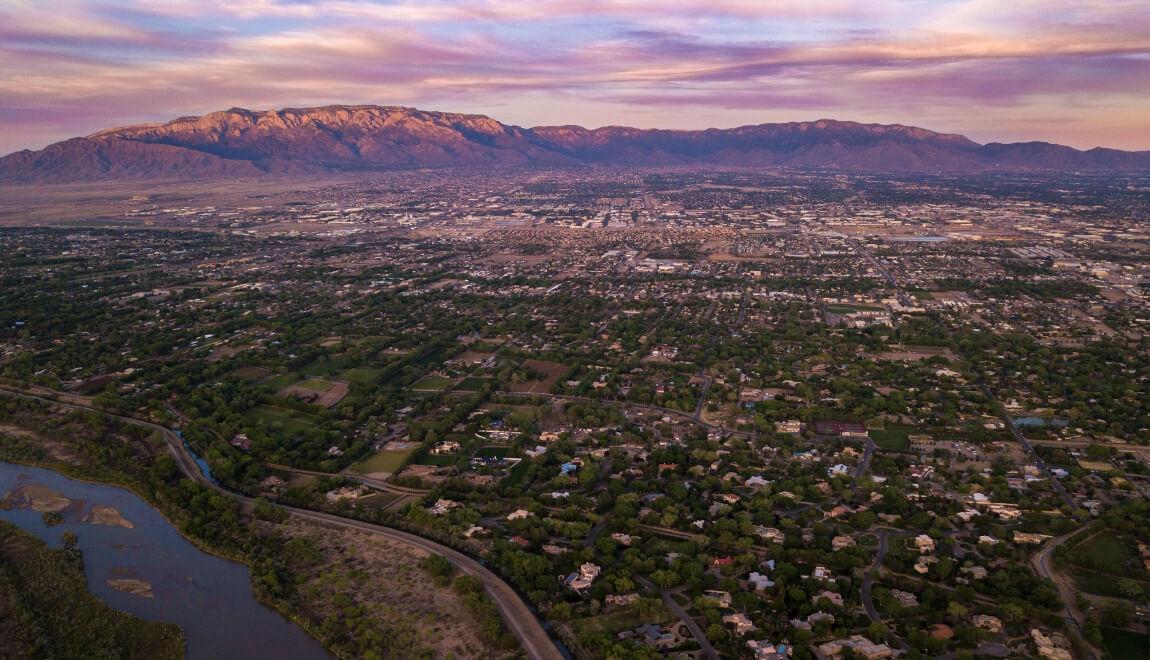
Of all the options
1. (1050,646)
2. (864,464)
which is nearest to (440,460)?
(864,464)

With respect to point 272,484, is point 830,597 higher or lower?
lower

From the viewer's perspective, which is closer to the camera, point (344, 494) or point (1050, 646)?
point (1050, 646)

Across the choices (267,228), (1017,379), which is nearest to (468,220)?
(267,228)

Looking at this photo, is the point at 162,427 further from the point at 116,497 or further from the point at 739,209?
the point at 739,209

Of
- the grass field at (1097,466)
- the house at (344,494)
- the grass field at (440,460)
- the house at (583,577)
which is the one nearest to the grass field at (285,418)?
the house at (344,494)

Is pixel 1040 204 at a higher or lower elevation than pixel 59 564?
higher

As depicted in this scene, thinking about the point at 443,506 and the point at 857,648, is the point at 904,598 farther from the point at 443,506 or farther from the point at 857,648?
the point at 443,506

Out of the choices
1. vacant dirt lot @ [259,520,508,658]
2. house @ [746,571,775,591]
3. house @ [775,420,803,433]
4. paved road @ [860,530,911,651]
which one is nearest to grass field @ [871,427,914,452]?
house @ [775,420,803,433]
